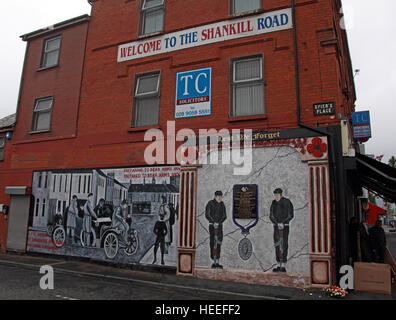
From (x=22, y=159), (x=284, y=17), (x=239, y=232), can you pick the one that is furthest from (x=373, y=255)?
(x=22, y=159)

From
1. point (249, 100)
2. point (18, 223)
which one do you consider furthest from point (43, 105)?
point (249, 100)

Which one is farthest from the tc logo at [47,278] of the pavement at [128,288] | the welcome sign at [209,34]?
the welcome sign at [209,34]

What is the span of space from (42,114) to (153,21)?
6.26 m

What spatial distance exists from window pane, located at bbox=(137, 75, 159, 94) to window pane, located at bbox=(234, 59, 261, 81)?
296 centimetres

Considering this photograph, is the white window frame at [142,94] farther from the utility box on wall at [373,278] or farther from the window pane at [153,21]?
the utility box on wall at [373,278]

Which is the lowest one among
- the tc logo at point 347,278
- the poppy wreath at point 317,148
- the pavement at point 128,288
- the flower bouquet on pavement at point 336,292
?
the pavement at point 128,288

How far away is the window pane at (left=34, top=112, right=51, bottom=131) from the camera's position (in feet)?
43.6

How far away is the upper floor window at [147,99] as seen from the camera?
10.9m

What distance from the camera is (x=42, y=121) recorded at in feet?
44.3

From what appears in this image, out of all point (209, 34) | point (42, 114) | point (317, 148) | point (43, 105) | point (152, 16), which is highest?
point (152, 16)

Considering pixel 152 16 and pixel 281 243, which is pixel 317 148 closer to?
pixel 281 243

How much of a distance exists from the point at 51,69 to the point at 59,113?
7.57 ft

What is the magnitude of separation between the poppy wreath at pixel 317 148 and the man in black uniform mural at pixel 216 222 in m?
2.75
